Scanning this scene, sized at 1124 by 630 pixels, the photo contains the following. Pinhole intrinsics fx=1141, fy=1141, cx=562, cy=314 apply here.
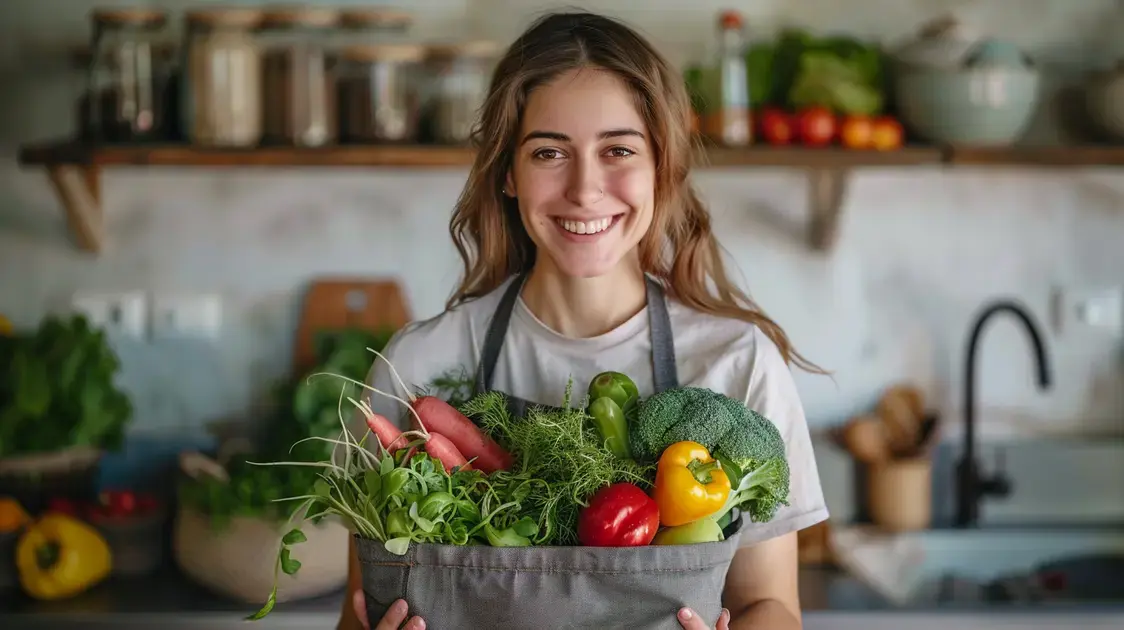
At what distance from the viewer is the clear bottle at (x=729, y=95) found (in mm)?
2281

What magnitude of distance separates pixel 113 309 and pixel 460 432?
63.6 inches

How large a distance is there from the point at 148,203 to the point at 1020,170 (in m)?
1.93

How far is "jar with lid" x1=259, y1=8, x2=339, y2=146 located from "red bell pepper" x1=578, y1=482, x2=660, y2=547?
1.43 metres

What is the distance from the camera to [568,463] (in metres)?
1.05

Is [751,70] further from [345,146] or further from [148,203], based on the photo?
Result: [148,203]

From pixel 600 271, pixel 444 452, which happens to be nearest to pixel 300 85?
pixel 600 271

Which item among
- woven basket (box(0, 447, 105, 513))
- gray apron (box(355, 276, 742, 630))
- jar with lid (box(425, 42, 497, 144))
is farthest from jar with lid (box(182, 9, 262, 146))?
gray apron (box(355, 276, 742, 630))

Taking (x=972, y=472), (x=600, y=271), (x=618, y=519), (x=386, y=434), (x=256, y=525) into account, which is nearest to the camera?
(x=618, y=519)

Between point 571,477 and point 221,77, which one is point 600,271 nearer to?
point 571,477

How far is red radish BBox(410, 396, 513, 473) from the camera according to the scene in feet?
3.78

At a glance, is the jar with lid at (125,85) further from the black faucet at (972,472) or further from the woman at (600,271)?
the black faucet at (972,472)

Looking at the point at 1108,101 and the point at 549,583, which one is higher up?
the point at 1108,101

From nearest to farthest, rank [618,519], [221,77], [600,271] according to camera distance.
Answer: [618,519], [600,271], [221,77]

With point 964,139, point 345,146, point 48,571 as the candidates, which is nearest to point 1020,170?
point 964,139
